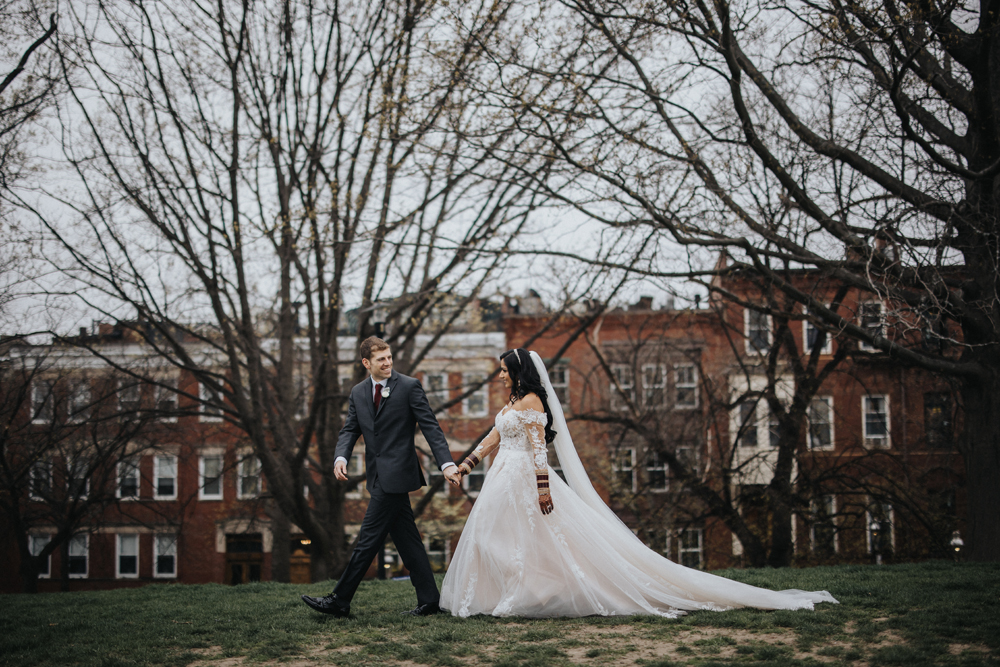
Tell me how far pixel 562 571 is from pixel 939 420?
57.4ft

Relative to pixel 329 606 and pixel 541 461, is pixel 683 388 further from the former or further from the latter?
pixel 329 606

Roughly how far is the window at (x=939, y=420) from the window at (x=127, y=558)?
1215 inches

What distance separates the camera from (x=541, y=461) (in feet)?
19.9

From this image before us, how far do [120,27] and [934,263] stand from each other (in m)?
13.2

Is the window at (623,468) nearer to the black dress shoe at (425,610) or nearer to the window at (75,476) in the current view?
the window at (75,476)

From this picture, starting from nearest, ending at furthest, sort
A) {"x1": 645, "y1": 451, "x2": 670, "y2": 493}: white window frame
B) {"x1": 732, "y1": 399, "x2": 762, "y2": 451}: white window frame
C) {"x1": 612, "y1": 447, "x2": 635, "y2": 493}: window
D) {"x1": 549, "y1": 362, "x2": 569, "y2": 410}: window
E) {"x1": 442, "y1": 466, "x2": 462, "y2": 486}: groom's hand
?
{"x1": 442, "y1": 466, "x2": 462, "y2": 486}: groom's hand
{"x1": 732, "y1": 399, "x2": 762, "y2": 451}: white window frame
{"x1": 645, "y1": 451, "x2": 670, "y2": 493}: white window frame
{"x1": 612, "y1": 447, "x2": 635, "y2": 493}: window
{"x1": 549, "y1": 362, "x2": 569, "y2": 410}: window

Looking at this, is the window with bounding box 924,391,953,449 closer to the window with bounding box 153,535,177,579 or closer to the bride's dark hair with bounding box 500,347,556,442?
the bride's dark hair with bounding box 500,347,556,442

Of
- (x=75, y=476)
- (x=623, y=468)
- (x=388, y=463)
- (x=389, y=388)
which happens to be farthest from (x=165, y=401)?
(x=388, y=463)

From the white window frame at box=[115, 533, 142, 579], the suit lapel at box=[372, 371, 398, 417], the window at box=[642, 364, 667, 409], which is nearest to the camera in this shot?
the suit lapel at box=[372, 371, 398, 417]

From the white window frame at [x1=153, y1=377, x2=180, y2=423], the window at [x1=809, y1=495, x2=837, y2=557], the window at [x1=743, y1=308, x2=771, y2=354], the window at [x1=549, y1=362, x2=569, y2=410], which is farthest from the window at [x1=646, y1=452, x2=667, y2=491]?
the white window frame at [x1=153, y1=377, x2=180, y2=423]

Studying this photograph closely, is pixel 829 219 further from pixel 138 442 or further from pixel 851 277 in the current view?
A: pixel 138 442

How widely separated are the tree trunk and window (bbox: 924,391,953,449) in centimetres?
538

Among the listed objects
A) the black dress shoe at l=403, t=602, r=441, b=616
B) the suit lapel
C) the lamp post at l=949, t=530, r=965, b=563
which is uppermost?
the suit lapel

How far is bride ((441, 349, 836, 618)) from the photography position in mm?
5793
